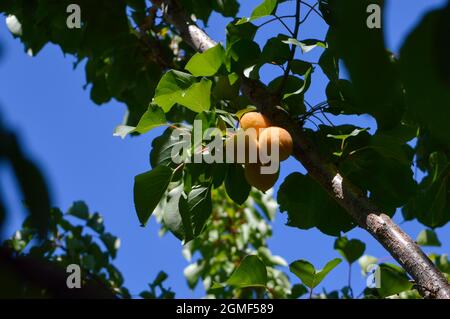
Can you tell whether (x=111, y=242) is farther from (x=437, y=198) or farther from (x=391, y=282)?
(x=391, y=282)

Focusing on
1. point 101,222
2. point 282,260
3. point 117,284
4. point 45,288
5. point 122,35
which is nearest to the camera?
point 45,288

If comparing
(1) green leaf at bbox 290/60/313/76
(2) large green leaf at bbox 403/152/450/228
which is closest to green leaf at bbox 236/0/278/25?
(1) green leaf at bbox 290/60/313/76

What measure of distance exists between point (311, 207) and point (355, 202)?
12.5 inches

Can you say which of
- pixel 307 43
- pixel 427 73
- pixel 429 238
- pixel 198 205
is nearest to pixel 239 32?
pixel 307 43

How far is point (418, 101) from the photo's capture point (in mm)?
428

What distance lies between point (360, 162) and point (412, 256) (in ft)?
1.40

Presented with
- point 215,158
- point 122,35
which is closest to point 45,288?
point 215,158

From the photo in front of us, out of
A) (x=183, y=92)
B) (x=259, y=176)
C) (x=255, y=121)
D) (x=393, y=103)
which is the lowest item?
(x=393, y=103)

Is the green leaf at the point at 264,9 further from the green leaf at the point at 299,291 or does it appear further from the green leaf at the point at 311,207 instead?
the green leaf at the point at 299,291

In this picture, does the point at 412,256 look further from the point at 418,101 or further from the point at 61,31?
the point at 61,31

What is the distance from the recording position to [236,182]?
1.61 m

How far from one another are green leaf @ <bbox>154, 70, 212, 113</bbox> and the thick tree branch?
12cm

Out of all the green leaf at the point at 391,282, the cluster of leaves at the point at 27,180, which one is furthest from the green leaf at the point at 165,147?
the cluster of leaves at the point at 27,180

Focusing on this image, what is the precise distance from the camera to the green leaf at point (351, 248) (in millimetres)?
2139
